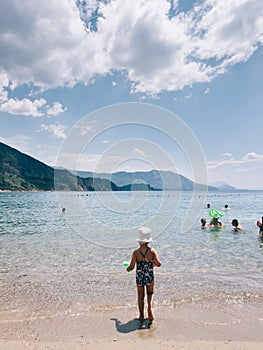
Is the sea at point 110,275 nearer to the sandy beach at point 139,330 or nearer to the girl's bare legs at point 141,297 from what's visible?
the sandy beach at point 139,330

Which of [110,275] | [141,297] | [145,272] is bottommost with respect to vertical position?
[110,275]

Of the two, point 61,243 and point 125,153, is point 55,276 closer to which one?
point 61,243

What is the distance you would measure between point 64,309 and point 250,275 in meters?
6.75

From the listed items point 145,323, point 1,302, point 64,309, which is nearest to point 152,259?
point 145,323

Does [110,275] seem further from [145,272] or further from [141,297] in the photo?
[145,272]

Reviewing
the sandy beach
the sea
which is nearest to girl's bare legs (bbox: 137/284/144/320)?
the sandy beach

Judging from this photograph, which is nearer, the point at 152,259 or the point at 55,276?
the point at 152,259

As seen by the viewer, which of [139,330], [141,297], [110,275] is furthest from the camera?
[110,275]

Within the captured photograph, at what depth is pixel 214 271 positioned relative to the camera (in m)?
10.4

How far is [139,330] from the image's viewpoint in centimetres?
561

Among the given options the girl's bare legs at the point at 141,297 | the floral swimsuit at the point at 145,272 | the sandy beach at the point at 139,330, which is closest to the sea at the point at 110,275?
the sandy beach at the point at 139,330

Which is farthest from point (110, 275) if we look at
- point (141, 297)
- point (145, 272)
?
point (145, 272)

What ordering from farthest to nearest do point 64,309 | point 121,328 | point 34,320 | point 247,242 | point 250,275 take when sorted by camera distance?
1. point 247,242
2. point 250,275
3. point 64,309
4. point 34,320
5. point 121,328

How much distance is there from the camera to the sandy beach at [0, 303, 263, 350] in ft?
16.5
